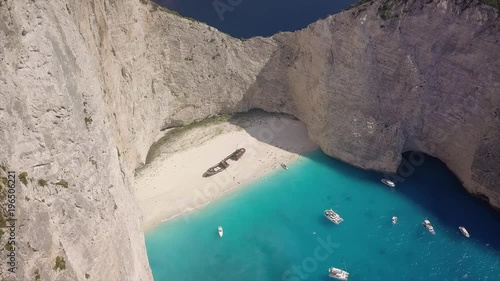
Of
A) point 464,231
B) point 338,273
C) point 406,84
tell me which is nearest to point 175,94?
point 406,84

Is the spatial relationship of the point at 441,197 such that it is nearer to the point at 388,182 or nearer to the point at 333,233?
the point at 388,182

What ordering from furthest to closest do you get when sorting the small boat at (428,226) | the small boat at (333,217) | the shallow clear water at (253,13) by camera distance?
the shallow clear water at (253,13) → the small boat at (333,217) → the small boat at (428,226)

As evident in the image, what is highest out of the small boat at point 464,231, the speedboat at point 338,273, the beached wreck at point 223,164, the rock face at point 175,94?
the rock face at point 175,94

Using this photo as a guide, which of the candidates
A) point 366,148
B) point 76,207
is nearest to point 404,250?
point 366,148

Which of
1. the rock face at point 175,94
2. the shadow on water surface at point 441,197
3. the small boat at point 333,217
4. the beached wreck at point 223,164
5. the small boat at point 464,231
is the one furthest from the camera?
the beached wreck at point 223,164

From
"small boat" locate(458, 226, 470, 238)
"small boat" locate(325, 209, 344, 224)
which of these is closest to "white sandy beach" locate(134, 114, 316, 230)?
"small boat" locate(325, 209, 344, 224)

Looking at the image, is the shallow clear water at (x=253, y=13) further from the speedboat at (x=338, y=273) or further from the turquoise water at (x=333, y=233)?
the speedboat at (x=338, y=273)

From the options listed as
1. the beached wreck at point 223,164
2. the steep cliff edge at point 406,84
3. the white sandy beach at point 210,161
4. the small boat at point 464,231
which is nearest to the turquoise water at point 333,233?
the small boat at point 464,231
